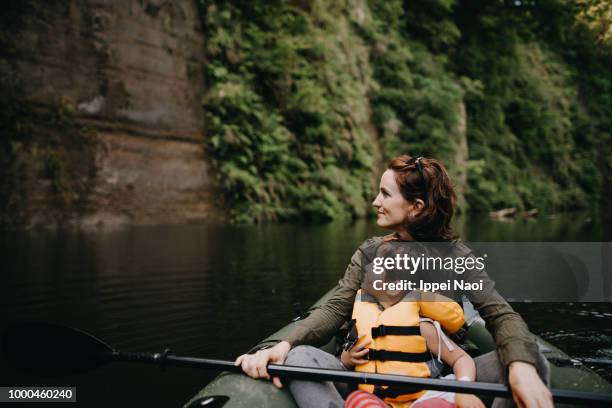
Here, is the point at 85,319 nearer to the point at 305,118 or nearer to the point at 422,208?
the point at 422,208

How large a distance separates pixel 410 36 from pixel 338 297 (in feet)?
63.6

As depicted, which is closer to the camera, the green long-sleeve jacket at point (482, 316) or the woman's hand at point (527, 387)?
the woman's hand at point (527, 387)

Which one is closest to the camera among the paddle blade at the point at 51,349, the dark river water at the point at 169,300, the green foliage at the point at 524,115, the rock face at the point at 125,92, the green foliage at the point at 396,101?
the paddle blade at the point at 51,349

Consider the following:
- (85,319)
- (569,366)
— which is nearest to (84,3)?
(85,319)

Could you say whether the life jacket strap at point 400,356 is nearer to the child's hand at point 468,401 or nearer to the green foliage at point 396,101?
the child's hand at point 468,401

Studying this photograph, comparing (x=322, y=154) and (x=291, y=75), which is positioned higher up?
(x=291, y=75)

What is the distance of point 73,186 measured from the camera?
976cm

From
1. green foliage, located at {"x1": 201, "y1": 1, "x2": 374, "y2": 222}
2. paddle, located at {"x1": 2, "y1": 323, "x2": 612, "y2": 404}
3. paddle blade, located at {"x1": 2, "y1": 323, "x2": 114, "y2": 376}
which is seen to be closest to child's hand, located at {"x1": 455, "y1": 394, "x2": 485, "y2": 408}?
paddle, located at {"x1": 2, "y1": 323, "x2": 612, "y2": 404}

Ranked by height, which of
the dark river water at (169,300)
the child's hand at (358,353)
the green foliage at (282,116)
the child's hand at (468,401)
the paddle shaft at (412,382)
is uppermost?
the green foliage at (282,116)

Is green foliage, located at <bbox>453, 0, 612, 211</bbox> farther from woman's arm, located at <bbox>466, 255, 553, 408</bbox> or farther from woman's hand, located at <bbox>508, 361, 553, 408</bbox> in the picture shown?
woman's hand, located at <bbox>508, 361, 553, 408</bbox>

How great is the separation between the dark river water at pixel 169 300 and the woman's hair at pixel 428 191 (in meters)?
1.55

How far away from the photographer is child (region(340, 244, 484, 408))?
157 centimetres

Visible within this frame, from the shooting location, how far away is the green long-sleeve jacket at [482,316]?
1.50 metres

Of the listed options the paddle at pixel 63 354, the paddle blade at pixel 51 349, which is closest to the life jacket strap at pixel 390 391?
the paddle at pixel 63 354
